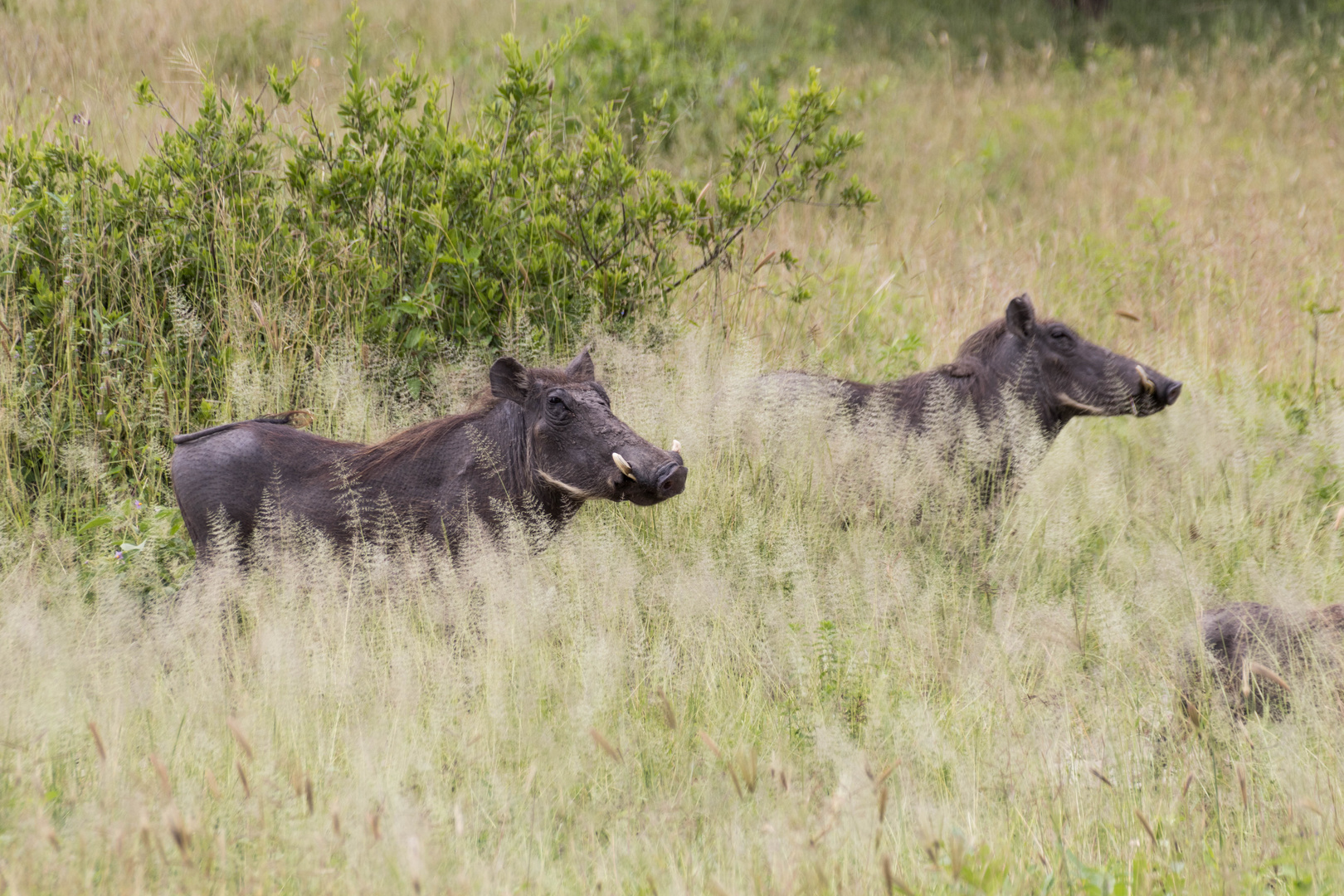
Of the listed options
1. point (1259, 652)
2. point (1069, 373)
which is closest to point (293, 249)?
point (1069, 373)

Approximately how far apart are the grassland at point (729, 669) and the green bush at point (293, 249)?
0.95 ft

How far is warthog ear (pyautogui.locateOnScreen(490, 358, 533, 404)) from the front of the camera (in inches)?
165

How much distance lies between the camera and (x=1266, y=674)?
11.6ft

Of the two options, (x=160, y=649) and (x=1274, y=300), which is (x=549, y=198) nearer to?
(x=160, y=649)

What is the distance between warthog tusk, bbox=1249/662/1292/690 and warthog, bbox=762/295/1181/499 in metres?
1.51

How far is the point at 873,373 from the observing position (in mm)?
6320

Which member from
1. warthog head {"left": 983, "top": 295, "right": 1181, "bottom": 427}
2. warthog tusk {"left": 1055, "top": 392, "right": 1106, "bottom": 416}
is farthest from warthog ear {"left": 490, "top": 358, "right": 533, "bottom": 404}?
warthog tusk {"left": 1055, "top": 392, "right": 1106, "bottom": 416}

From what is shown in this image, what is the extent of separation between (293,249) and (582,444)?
224 centimetres

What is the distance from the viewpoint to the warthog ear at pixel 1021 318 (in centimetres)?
499

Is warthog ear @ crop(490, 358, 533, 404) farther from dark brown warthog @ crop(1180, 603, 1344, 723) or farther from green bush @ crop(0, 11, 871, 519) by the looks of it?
dark brown warthog @ crop(1180, 603, 1344, 723)

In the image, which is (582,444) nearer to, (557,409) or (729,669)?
(557,409)

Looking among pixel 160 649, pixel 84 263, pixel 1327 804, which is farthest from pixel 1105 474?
pixel 84 263

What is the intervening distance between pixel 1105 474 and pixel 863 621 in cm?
193

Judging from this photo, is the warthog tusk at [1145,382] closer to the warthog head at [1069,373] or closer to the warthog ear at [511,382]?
the warthog head at [1069,373]
